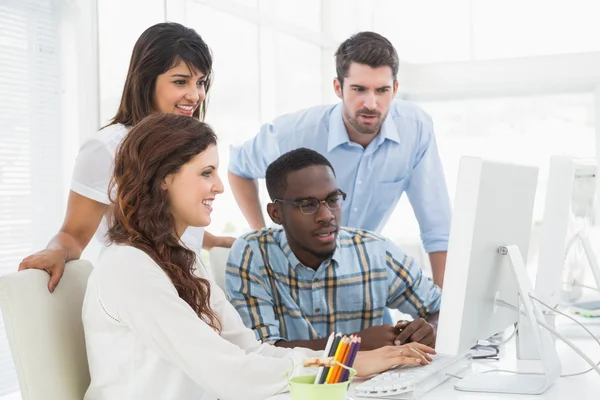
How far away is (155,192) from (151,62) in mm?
579

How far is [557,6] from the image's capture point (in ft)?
18.2

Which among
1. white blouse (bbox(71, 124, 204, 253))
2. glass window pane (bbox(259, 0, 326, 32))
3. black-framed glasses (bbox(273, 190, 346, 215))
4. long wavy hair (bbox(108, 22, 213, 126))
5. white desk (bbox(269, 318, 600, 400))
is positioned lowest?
white desk (bbox(269, 318, 600, 400))

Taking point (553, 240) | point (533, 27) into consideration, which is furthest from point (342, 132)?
point (533, 27)

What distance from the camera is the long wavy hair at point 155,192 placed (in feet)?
4.81

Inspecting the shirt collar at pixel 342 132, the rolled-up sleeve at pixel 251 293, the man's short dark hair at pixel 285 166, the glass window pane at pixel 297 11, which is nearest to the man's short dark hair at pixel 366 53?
the shirt collar at pixel 342 132

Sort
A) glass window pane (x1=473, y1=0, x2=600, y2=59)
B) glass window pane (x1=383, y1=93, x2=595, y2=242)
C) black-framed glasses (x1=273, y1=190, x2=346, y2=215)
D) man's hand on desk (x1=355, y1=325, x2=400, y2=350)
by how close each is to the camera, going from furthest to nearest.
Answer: glass window pane (x1=383, y1=93, x2=595, y2=242), glass window pane (x1=473, y1=0, x2=600, y2=59), black-framed glasses (x1=273, y1=190, x2=346, y2=215), man's hand on desk (x1=355, y1=325, x2=400, y2=350)

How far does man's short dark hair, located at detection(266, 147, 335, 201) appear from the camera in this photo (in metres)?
2.10

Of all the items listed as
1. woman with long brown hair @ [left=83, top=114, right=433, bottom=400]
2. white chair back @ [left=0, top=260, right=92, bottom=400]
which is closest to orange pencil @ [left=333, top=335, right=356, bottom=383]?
woman with long brown hair @ [left=83, top=114, right=433, bottom=400]

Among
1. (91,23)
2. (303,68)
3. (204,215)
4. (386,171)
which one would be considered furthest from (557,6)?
(204,215)

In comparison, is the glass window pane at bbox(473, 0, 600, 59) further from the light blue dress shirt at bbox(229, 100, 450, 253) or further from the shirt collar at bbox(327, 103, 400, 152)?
the shirt collar at bbox(327, 103, 400, 152)

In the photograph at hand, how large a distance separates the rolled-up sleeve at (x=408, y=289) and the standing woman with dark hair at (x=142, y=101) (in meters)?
0.56

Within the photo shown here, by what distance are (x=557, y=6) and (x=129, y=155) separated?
479 centimetres

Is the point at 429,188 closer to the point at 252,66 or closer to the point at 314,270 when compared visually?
the point at 314,270

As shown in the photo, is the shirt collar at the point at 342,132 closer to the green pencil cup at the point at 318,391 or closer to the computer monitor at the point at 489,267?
the computer monitor at the point at 489,267
